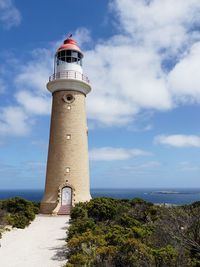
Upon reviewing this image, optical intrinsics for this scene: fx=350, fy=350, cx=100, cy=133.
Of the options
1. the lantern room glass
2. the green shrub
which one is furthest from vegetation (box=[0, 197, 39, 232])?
the lantern room glass

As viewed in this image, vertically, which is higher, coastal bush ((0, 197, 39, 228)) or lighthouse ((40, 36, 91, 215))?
lighthouse ((40, 36, 91, 215))

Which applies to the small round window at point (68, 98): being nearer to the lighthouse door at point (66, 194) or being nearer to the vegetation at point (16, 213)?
Answer: the lighthouse door at point (66, 194)

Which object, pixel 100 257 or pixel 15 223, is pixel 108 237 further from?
pixel 15 223

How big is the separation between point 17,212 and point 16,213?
A: 0.83 m

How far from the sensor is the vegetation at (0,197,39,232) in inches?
701

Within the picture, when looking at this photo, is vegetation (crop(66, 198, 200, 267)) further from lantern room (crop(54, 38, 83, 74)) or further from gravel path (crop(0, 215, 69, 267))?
lantern room (crop(54, 38, 83, 74))

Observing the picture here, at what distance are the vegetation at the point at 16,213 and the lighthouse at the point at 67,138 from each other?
213 cm

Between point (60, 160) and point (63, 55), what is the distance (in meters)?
7.45

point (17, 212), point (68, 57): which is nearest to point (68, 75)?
point (68, 57)

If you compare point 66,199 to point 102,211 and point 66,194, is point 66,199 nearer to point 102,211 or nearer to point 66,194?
point 66,194

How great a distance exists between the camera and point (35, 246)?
13211 millimetres

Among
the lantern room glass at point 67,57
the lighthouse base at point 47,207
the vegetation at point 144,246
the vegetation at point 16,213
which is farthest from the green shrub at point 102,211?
the lantern room glass at point 67,57

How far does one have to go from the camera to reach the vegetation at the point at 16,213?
17.8 metres

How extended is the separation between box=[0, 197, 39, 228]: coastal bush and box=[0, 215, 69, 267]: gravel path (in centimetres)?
55
